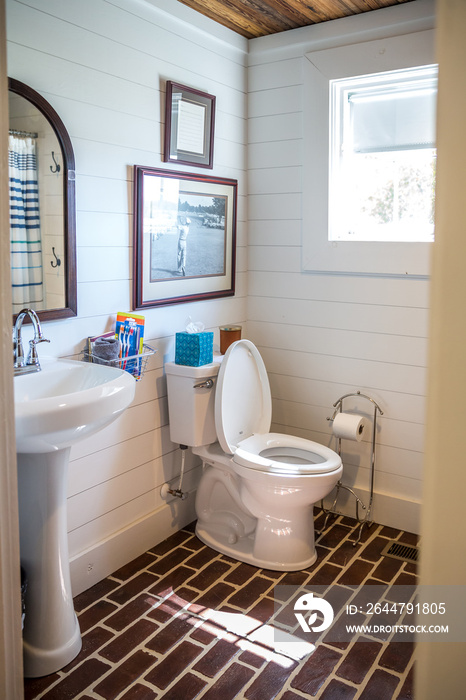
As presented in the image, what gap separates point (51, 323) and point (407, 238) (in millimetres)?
1709

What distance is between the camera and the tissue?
2715 mm

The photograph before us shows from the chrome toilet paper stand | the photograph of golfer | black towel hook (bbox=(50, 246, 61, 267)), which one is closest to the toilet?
the chrome toilet paper stand

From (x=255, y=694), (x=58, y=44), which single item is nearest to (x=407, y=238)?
(x=58, y=44)

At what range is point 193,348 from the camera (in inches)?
107

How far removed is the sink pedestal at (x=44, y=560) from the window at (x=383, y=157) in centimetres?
183

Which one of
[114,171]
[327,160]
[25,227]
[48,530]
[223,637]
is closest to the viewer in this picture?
[48,530]

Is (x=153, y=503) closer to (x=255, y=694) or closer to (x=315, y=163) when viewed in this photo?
(x=255, y=694)

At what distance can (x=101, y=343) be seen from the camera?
7.72ft

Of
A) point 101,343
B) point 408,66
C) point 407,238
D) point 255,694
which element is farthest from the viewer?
point 407,238

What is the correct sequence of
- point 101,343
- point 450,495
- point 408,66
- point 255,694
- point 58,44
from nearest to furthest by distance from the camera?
point 450,495
point 255,694
point 58,44
point 101,343
point 408,66

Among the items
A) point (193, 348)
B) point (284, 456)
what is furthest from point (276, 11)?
point (284, 456)

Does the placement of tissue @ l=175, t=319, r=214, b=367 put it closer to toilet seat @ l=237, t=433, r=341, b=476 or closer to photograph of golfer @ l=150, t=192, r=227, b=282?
photograph of golfer @ l=150, t=192, r=227, b=282

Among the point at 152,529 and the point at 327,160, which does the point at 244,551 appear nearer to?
the point at 152,529

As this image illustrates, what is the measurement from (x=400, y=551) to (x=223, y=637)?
1009mm
